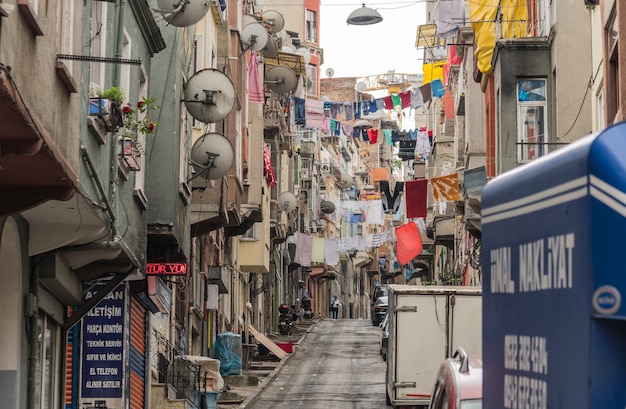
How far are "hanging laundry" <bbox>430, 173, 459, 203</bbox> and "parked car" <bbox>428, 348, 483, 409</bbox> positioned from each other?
2869 centimetres

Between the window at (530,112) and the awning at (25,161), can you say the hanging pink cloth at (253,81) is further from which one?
the awning at (25,161)

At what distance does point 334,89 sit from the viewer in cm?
12575

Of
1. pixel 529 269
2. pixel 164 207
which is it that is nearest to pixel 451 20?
pixel 164 207

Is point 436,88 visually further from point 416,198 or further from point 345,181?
point 345,181

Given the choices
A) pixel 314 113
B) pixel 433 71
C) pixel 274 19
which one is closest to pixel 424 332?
pixel 274 19

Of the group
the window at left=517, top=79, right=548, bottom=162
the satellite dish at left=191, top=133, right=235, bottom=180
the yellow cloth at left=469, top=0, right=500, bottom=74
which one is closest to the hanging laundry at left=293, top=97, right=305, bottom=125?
the yellow cloth at left=469, top=0, right=500, bottom=74

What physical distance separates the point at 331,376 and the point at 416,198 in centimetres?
992

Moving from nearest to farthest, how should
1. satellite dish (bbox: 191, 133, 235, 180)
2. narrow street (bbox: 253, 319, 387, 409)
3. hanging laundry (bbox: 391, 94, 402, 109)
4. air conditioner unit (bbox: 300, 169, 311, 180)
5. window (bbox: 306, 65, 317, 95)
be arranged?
1. satellite dish (bbox: 191, 133, 235, 180)
2. narrow street (bbox: 253, 319, 387, 409)
3. hanging laundry (bbox: 391, 94, 402, 109)
4. air conditioner unit (bbox: 300, 169, 311, 180)
5. window (bbox: 306, 65, 317, 95)

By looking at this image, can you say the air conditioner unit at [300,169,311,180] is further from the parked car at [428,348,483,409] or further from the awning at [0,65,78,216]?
the parked car at [428,348,483,409]

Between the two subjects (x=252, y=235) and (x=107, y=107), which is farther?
(x=252, y=235)

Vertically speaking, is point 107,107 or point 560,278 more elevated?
point 107,107

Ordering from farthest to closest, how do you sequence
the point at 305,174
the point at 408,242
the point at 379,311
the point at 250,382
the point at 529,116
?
1. the point at 305,174
2. the point at 379,311
3. the point at 408,242
4. the point at 250,382
5. the point at 529,116

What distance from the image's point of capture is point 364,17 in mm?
38094

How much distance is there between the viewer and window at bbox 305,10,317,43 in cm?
9425
